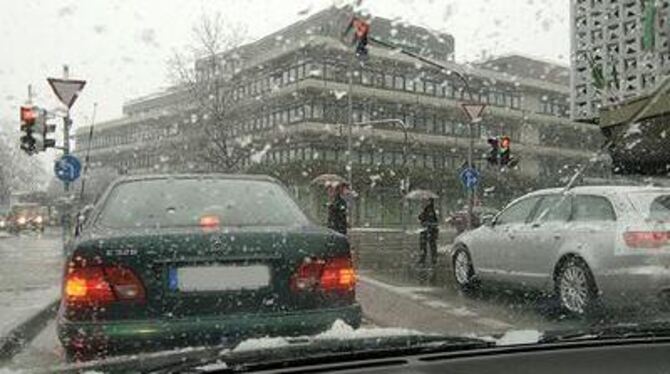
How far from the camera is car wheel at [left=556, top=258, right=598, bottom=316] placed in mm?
8656

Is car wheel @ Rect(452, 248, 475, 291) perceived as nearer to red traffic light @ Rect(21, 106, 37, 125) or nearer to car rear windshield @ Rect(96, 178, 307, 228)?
car rear windshield @ Rect(96, 178, 307, 228)

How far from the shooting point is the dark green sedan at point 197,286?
14.1 ft

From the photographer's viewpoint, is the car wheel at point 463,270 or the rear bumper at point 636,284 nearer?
the rear bumper at point 636,284

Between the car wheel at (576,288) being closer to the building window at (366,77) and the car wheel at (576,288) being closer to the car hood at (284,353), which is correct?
the car hood at (284,353)

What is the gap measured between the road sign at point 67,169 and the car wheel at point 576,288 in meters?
13.9

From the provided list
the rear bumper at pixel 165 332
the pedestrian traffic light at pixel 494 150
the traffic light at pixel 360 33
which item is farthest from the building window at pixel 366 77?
the rear bumper at pixel 165 332

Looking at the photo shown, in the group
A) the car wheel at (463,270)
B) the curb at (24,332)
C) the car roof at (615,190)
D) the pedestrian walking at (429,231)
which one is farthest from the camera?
the pedestrian walking at (429,231)

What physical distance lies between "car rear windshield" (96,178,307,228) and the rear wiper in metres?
2.28

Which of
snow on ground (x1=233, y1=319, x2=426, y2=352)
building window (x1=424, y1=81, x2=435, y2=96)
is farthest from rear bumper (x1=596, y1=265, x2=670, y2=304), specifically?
building window (x1=424, y1=81, x2=435, y2=96)

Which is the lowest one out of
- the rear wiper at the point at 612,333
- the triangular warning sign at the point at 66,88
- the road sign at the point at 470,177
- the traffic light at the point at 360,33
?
the rear wiper at the point at 612,333

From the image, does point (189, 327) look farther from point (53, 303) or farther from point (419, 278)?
point (419, 278)

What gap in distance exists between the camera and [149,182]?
5.62 metres

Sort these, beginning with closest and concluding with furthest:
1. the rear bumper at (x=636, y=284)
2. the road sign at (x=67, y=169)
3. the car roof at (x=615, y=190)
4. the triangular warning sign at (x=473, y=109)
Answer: the rear bumper at (x=636, y=284) < the car roof at (x=615, y=190) < the road sign at (x=67, y=169) < the triangular warning sign at (x=473, y=109)

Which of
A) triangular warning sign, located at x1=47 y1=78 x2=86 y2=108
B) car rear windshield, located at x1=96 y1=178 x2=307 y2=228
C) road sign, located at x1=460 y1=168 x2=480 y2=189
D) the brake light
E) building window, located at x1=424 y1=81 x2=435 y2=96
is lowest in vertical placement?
the brake light
